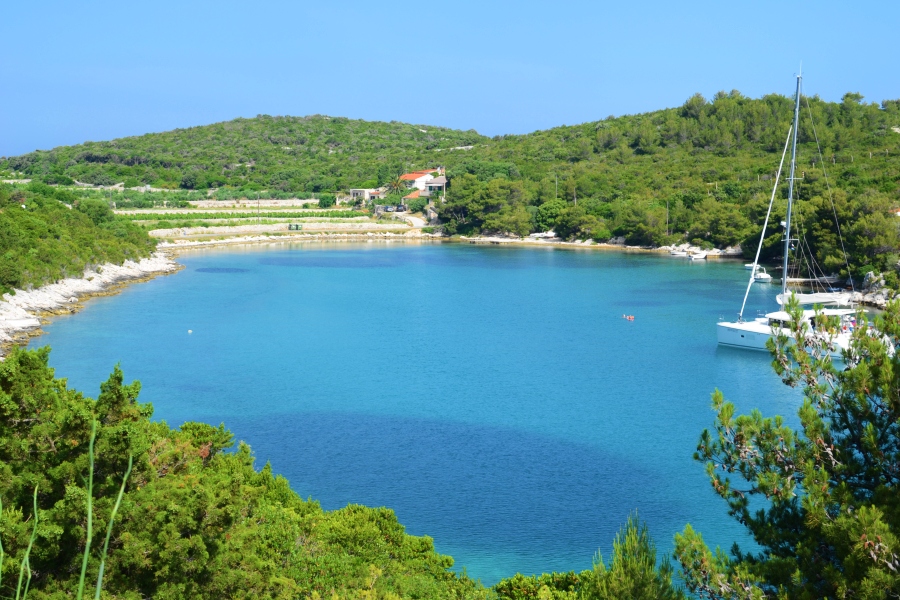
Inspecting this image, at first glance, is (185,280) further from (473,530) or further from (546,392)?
(473,530)

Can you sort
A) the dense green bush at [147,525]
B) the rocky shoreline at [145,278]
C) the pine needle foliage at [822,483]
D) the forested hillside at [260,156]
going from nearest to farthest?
the pine needle foliage at [822,483], the dense green bush at [147,525], the rocky shoreline at [145,278], the forested hillside at [260,156]

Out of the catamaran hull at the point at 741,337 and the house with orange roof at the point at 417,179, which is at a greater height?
the house with orange roof at the point at 417,179

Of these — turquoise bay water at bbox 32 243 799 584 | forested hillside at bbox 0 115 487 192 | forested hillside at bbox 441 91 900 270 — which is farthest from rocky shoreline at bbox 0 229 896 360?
forested hillside at bbox 0 115 487 192

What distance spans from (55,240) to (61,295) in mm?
4564

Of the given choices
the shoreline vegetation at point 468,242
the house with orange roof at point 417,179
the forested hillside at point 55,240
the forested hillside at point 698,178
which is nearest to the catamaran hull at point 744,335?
the shoreline vegetation at point 468,242

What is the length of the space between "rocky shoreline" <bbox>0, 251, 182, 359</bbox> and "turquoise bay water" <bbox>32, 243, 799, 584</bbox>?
760mm

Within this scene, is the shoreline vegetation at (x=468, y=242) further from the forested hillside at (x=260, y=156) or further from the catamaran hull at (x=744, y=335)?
the catamaran hull at (x=744, y=335)

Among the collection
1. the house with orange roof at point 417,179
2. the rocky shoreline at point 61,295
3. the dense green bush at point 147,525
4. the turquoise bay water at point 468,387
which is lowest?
the turquoise bay water at point 468,387

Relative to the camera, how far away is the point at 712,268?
45.9 metres

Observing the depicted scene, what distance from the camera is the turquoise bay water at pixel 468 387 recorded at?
13523mm

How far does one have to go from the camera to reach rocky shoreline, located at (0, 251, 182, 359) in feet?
83.9

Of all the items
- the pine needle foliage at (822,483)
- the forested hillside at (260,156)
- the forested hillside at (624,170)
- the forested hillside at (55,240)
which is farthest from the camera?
the forested hillside at (260,156)

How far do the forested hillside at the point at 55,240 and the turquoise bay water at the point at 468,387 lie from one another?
2.21 meters

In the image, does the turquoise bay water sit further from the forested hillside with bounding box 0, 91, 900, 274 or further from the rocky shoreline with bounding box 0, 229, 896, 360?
the forested hillside with bounding box 0, 91, 900, 274
